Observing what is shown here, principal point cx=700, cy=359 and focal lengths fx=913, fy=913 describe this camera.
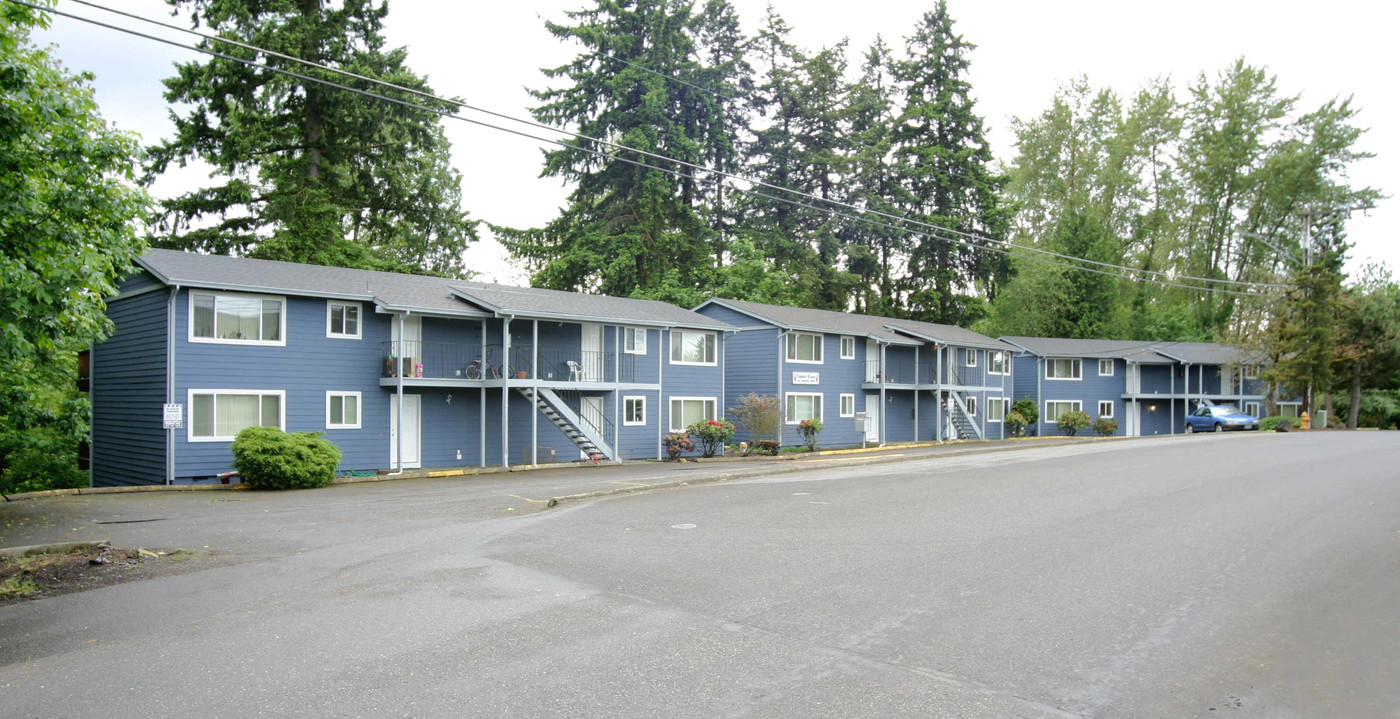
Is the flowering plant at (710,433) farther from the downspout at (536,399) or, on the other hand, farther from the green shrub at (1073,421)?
the green shrub at (1073,421)

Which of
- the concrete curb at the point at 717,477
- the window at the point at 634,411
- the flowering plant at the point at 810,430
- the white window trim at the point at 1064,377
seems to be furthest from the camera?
the white window trim at the point at 1064,377

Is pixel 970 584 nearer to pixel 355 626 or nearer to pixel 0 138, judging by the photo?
pixel 355 626

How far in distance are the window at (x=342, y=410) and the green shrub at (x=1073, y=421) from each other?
40.4m

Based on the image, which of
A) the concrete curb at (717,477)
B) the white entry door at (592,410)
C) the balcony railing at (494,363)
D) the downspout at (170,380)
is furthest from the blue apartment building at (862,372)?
the downspout at (170,380)

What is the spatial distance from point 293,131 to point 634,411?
19.8 metres

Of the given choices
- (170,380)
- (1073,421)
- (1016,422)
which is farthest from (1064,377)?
(170,380)

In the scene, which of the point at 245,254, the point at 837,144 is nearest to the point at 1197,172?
the point at 837,144

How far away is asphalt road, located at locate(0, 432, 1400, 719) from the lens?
629 centimetres

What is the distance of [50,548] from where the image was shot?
1137cm

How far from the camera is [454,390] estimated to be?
1131 inches

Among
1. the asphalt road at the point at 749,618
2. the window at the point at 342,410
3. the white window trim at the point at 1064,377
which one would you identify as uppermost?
the white window trim at the point at 1064,377

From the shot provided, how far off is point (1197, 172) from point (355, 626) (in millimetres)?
66370

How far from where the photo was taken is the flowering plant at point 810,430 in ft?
124

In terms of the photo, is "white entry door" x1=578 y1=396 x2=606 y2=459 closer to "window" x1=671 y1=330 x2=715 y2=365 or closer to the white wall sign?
"window" x1=671 y1=330 x2=715 y2=365
